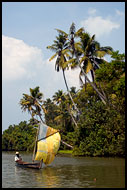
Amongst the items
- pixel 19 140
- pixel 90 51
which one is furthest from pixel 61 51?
pixel 19 140

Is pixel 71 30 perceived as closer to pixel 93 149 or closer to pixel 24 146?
pixel 93 149

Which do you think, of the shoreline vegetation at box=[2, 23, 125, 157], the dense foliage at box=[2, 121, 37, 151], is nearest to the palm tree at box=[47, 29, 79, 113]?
the shoreline vegetation at box=[2, 23, 125, 157]

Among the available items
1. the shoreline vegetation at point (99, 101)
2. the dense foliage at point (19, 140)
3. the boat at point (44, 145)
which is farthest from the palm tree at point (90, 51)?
the dense foliage at point (19, 140)

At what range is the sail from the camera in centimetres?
2303

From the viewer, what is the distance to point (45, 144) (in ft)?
75.8

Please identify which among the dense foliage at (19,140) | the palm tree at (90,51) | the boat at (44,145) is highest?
the palm tree at (90,51)

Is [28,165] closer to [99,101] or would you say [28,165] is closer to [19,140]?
[99,101]

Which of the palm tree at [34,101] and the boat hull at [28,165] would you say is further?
the palm tree at [34,101]

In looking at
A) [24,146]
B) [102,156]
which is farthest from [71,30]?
[24,146]

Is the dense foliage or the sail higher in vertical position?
the sail

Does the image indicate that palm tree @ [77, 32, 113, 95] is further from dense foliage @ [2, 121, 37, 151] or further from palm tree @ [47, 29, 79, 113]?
dense foliage @ [2, 121, 37, 151]

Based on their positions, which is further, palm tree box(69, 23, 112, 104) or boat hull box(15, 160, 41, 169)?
palm tree box(69, 23, 112, 104)

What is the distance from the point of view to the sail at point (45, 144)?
2303cm

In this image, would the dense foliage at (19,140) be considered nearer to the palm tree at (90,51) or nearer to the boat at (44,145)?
the palm tree at (90,51)
